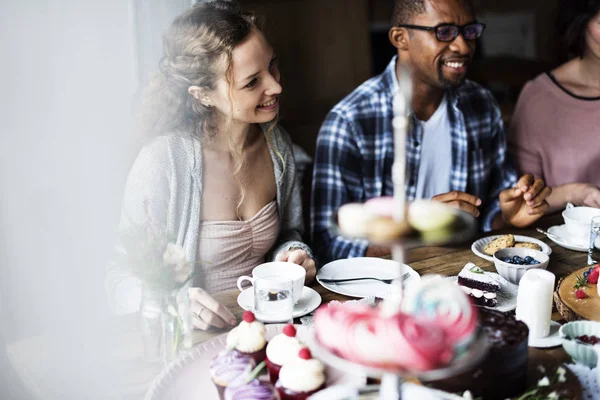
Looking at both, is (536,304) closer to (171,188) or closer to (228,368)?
(228,368)

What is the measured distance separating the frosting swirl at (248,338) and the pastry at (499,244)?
844mm

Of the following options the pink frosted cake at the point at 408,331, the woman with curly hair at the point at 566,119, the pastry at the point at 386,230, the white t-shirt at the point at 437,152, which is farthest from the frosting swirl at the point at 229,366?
the woman with curly hair at the point at 566,119

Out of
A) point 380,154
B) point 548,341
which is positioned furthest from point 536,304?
point 380,154

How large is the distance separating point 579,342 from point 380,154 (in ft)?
3.93

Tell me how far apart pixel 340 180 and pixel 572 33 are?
3.80 feet

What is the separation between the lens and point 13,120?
52.4 inches

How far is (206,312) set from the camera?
4.34 ft

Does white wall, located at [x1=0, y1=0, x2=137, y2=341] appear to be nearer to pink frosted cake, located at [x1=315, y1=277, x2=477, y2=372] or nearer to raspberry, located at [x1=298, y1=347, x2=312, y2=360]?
raspberry, located at [x1=298, y1=347, x2=312, y2=360]

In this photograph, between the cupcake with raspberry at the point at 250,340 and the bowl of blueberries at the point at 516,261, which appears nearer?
the cupcake with raspberry at the point at 250,340

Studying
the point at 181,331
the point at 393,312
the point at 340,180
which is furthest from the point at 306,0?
the point at 393,312

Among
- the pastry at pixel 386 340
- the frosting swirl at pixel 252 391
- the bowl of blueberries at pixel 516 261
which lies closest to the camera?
the pastry at pixel 386 340

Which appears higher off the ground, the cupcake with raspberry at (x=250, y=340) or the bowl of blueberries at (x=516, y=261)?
the cupcake with raspberry at (x=250, y=340)

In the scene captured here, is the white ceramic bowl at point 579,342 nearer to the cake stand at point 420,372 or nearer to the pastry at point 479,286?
the pastry at point 479,286

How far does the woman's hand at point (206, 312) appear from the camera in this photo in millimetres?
1324
